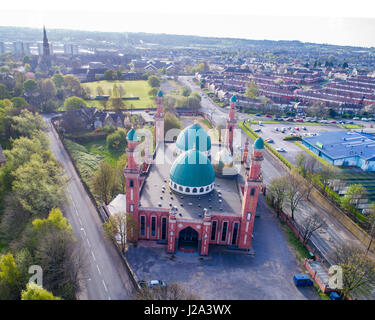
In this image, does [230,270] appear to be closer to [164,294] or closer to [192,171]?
[164,294]

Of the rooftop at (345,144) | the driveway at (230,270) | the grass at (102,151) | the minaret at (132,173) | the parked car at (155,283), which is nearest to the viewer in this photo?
the parked car at (155,283)

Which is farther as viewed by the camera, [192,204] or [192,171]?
[192,171]

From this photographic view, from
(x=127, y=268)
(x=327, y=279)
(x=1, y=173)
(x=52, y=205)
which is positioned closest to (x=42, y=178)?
(x=52, y=205)

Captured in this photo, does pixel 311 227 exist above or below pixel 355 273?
below

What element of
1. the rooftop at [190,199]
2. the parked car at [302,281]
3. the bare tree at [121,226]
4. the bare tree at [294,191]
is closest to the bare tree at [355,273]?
the parked car at [302,281]

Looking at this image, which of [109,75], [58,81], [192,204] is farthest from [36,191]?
[109,75]

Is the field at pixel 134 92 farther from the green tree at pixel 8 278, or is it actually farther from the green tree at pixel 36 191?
the green tree at pixel 8 278
